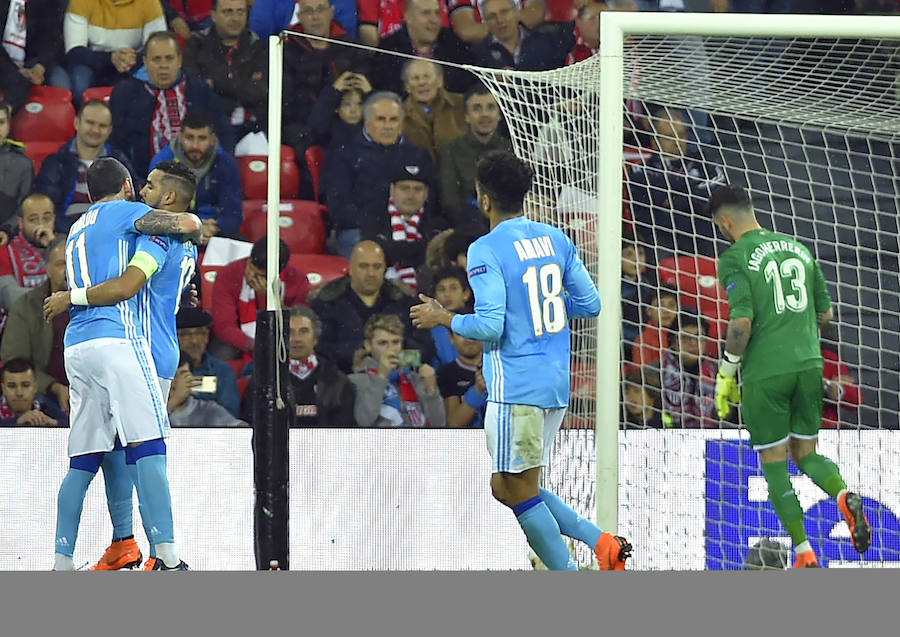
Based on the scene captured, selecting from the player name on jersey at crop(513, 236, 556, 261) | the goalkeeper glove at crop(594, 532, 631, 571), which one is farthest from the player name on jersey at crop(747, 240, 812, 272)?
the goalkeeper glove at crop(594, 532, 631, 571)

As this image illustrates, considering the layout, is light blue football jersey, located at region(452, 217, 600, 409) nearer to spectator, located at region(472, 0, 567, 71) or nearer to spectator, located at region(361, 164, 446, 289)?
spectator, located at region(361, 164, 446, 289)

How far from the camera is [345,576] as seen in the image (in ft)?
14.7

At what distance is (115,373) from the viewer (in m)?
4.90

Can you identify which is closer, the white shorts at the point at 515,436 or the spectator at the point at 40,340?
the white shorts at the point at 515,436

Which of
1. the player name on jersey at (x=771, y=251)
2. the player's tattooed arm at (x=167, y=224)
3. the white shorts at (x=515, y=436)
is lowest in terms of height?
the white shorts at (x=515, y=436)

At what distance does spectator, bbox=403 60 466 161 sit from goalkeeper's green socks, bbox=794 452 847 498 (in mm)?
2676

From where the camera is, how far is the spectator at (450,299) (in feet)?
21.9

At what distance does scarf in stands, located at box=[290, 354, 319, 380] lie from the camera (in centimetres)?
653

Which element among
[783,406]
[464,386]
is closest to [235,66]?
[464,386]

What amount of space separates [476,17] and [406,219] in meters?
1.27

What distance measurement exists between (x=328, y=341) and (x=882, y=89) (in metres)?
2.89

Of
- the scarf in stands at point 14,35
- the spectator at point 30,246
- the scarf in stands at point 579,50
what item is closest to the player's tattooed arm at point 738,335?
the scarf in stands at point 579,50

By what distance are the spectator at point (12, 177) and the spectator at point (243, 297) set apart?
3.69 feet

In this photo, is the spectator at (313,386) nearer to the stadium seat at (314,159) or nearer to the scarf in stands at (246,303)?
the scarf in stands at (246,303)
